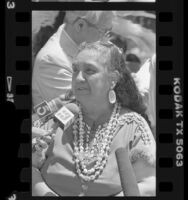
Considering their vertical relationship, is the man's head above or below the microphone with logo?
above

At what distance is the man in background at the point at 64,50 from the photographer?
4.96 metres

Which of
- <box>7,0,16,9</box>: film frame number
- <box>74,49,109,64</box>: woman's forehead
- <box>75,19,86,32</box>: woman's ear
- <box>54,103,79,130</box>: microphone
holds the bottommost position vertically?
<box>54,103,79,130</box>: microphone

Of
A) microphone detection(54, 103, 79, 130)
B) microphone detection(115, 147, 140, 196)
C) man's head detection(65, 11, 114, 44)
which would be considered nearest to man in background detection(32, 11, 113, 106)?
man's head detection(65, 11, 114, 44)

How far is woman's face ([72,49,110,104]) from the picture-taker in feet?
16.1

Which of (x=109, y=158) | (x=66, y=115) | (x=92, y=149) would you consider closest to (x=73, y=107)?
(x=66, y=115)

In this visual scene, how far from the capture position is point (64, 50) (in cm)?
498

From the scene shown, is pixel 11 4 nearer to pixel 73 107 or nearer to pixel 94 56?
pixel 94 56

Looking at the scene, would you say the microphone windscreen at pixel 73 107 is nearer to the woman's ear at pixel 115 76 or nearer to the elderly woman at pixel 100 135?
the elderly woman at pixel 100 135

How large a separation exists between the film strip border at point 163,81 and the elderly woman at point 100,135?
116mm

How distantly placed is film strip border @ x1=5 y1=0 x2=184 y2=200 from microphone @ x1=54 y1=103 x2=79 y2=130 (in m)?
0.22

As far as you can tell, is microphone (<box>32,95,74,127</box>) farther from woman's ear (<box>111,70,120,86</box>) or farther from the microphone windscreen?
woman's ear (<box>111,70,120,86</box>)

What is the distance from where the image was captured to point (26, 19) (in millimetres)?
4988

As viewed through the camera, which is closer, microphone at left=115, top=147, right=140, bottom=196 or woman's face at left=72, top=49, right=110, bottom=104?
microphone at left=115, top=147, right=140, bottom=196

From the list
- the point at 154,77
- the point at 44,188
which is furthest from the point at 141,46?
the point at 44,188
